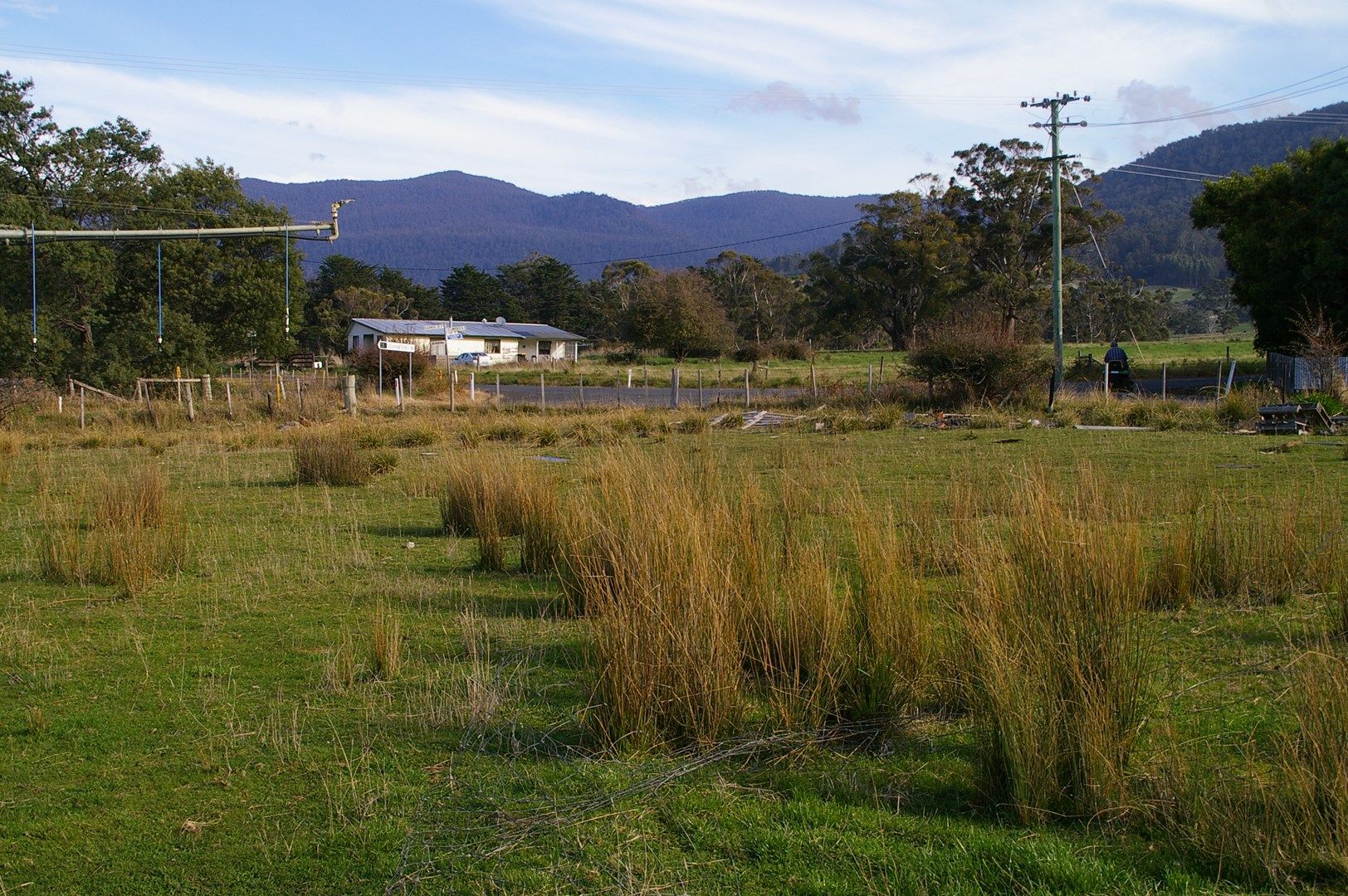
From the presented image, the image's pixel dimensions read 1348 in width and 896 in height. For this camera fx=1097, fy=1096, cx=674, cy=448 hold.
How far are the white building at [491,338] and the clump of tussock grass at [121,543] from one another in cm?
6160

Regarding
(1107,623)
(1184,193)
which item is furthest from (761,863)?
(1184,193)

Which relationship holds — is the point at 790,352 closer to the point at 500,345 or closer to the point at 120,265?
the point at 500,345

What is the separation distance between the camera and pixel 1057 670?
4.04 meters

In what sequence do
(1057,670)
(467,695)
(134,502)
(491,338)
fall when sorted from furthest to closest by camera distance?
(491,338)
(134,502)
(467,695)
(1057,670)

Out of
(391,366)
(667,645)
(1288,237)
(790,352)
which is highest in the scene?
(1288,237)

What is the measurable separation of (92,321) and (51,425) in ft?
48.6

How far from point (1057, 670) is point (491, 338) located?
258 feet

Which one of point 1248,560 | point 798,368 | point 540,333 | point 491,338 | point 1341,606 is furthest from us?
point 540,333

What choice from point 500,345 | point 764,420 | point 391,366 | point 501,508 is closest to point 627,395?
point 391,366

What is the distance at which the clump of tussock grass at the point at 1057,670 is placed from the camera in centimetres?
382

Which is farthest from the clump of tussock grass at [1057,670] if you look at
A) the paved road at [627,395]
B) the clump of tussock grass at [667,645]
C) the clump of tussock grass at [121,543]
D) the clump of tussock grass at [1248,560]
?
the paved road at [627,395]

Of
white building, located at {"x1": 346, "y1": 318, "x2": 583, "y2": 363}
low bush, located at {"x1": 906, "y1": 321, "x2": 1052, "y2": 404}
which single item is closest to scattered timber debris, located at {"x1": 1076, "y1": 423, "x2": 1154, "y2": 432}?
low bush, located at {"x1": 906, "y1": 321, "x2": 1052, "y2": 404}

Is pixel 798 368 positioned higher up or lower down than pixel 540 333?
lower down

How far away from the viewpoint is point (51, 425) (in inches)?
1040
